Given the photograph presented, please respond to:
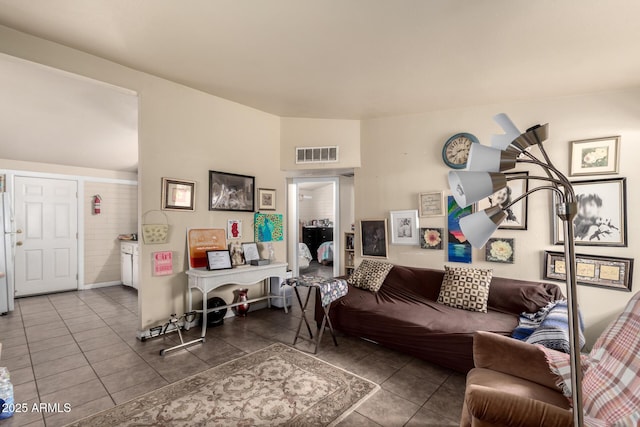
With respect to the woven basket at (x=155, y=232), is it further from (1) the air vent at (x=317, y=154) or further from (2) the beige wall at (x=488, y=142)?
(2) the beige wall at (x=488, y=142)

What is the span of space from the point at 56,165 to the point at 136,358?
15.3ft

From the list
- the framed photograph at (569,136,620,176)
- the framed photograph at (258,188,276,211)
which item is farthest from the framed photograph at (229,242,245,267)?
the framed photograph at (569,136,620,176)

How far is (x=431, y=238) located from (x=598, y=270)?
5.14ft

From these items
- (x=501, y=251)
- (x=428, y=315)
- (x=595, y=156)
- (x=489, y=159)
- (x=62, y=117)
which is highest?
(x=62, y=117)

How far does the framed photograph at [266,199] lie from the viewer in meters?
4.30

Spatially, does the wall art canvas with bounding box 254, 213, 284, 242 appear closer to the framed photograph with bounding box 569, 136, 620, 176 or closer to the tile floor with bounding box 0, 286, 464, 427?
the tile floor with bounding box 0, 286, 464, 427

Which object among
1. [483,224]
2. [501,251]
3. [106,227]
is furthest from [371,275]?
[106,227]

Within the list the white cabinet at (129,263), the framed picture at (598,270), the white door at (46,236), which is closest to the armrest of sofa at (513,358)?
the framed picture at (598,270)

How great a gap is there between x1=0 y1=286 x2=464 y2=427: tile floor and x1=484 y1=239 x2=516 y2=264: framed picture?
144 centimetres

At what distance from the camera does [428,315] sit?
2.87m

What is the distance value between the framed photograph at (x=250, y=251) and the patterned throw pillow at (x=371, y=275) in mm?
1321

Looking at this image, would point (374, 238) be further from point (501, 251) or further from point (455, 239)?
point (501, 251)

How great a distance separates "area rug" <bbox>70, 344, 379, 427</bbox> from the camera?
1.94 metres

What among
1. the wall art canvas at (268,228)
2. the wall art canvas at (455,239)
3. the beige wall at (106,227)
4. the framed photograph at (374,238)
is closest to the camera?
the wall art canvas at (455,239)
